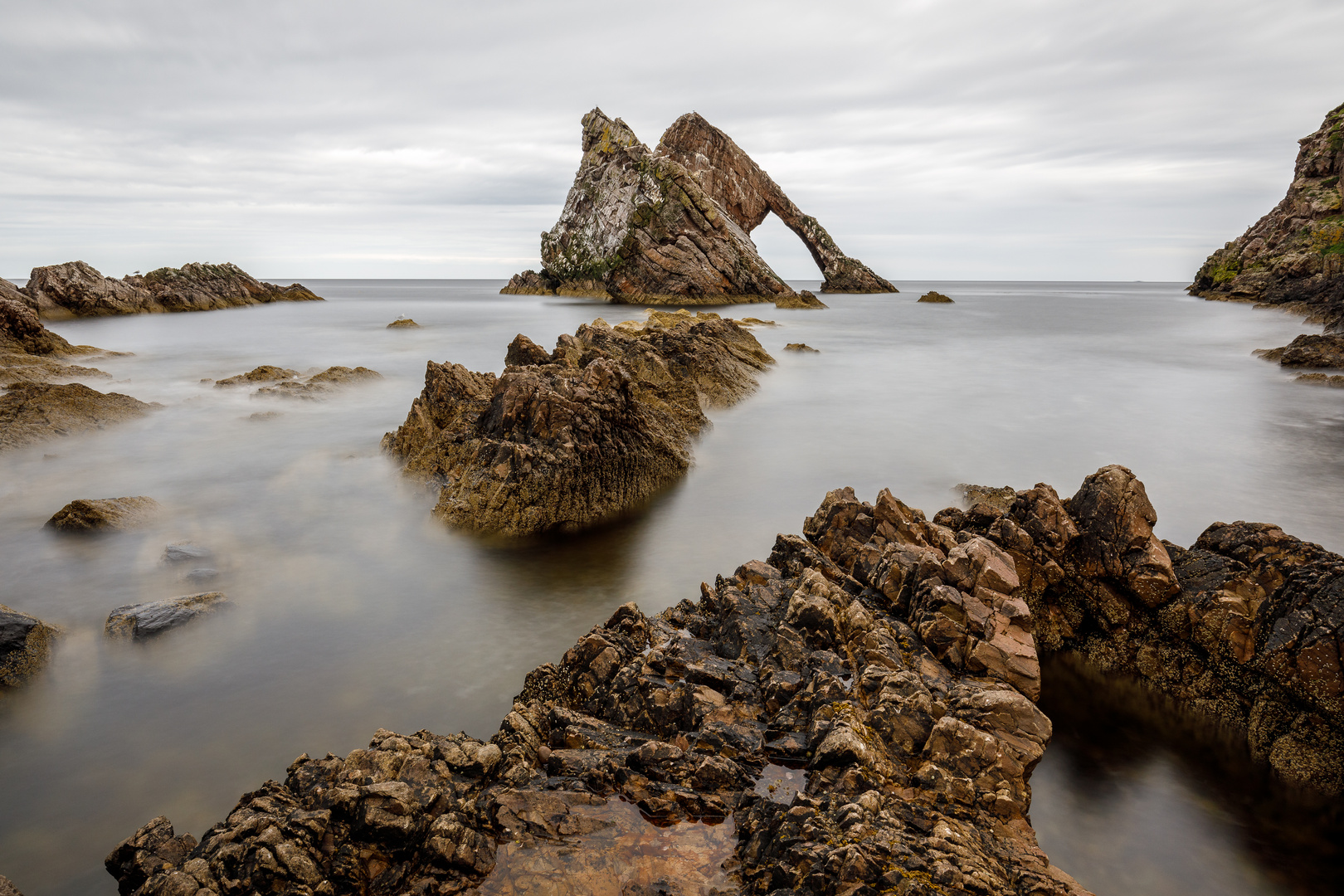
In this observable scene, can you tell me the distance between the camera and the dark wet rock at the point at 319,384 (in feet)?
55.3

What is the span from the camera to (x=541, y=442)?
9445 millimetres

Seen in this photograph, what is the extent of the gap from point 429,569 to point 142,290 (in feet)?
179

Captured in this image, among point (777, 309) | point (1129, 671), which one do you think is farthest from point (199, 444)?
point (777, 309)

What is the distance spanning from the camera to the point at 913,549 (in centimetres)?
574

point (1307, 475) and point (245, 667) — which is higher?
point (1307, 475)

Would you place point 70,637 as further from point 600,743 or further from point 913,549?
point 913,549

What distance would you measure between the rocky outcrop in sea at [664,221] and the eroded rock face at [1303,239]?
3848cm

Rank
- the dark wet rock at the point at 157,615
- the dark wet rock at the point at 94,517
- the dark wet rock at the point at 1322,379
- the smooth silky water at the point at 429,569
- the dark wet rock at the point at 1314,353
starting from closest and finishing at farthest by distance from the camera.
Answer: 1. the smooth silky water at the point at 429,569
2. the dark wet rock at the point at 157,615
3. the dark wet rock at the point at 94,517
4. the dark wet rock at the point at 1322,379
5. the dark wet rock at the point at 1314,353

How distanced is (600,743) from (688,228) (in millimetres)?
57593

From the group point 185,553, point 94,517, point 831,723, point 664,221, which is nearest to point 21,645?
point 185,553

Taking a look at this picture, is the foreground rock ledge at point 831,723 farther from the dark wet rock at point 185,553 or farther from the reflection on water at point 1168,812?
the dark wet rock at point 185,553

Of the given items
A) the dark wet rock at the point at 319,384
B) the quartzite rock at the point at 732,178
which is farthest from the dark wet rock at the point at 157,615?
the quartzite rock at the point at 732,178

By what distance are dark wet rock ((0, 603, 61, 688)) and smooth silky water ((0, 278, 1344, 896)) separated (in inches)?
5.6

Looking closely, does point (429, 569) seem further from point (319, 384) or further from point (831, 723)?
point (319, 384)
